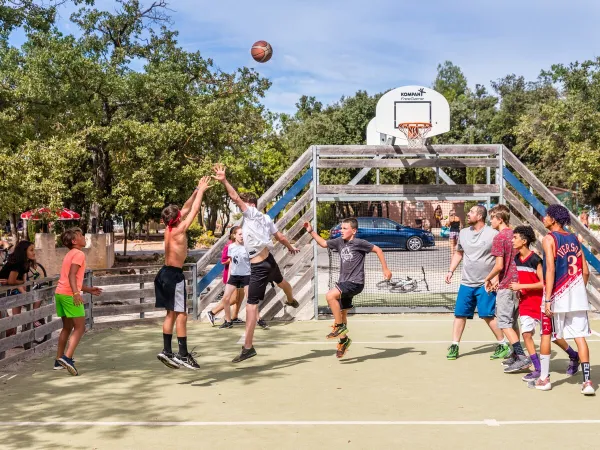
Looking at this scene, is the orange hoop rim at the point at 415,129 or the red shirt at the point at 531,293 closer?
the red shirt at the point at 531,293

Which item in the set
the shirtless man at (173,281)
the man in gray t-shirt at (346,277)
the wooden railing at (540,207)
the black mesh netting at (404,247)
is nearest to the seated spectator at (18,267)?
the shirtless man at (173,281)

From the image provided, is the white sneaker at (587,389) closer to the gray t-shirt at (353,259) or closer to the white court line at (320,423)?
the white court line at (320,423)

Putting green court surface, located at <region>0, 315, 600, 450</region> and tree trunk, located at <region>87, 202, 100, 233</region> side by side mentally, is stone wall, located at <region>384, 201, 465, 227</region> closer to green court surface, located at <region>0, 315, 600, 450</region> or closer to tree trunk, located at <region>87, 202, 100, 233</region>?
green court surface, located at <region>0, 315, 600, 450</region>

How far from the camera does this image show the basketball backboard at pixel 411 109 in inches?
559

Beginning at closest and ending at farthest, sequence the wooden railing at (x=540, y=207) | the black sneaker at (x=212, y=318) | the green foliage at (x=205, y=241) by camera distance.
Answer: the black sneaker at (x=212, y=318), the wooden railing at (x=540, y=207), the green foliage at (x=205, y=241)

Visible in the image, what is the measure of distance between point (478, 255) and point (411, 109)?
598 centimetres

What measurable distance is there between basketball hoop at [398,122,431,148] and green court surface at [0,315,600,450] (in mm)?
4400

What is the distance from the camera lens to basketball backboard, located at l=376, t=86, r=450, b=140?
14.2 m

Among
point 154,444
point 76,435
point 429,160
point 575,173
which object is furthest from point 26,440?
point 575,173

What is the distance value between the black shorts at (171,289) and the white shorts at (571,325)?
399 centimetres

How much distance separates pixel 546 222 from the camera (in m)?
7.54

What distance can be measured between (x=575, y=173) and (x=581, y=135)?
4.37 ft

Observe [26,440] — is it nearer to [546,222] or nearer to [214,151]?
[546,222]

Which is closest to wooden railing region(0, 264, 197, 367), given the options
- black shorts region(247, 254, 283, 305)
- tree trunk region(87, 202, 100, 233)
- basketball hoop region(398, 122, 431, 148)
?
black shorts region(247, 254, 283, 305)
